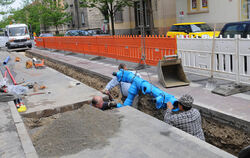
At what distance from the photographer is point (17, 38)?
2945 centimetres

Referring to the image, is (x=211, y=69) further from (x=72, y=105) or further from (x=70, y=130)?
(x=70, y=130)

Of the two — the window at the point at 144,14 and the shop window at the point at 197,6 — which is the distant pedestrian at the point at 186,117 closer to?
the shop window at the point at 197,6

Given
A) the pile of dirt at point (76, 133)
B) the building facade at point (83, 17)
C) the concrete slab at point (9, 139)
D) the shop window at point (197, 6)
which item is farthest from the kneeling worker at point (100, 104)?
the building facade at point (83, 17)

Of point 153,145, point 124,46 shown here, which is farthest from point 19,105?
point 124,46

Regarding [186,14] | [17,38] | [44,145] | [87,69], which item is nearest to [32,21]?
[17,38]

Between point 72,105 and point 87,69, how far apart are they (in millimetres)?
4957

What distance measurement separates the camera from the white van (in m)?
29.5

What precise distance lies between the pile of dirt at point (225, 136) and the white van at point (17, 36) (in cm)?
2778

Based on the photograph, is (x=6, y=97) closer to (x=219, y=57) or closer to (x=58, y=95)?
(x=58, y=95)

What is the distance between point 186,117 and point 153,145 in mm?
729

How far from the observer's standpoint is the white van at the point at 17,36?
1160 inches

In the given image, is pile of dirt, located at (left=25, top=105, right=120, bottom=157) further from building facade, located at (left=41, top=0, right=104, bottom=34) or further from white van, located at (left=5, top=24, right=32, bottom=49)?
building facade, located at (left=41, top=0, right=104, bottom=34)

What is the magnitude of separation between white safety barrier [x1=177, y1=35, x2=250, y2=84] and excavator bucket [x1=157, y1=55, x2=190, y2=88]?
0.38 metres

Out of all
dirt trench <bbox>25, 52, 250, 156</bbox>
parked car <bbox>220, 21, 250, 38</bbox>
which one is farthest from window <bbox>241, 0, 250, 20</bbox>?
dirt trench <bbox>25, 52, 250, 156</bbox>
